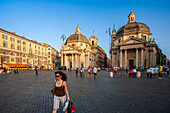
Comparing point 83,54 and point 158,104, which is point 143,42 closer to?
point 83,54

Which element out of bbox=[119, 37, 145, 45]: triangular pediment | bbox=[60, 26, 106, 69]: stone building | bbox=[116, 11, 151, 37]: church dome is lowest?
bbox=[60, 26, 106, 69]: stone building

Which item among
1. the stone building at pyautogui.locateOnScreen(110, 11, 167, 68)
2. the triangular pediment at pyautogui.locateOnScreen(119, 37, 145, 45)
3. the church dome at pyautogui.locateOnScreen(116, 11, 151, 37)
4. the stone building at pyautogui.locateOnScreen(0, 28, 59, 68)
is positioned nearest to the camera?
the triangular pediment at pyautogui.locateOnScreen(119, 37, 145, 45)

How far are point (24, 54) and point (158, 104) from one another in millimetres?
50738

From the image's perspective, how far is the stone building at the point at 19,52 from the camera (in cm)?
3650

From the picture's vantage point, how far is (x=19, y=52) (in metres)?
43.1

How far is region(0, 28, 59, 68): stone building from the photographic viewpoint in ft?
120

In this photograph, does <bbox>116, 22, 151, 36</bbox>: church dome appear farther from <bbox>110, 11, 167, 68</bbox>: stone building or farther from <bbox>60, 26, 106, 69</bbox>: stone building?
<bbox>60, 26, 106, 69</bbox>: stone building

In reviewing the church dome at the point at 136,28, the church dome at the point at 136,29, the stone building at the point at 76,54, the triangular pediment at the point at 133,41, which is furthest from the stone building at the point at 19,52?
the church dome at the point at 136,28

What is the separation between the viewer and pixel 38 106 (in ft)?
15.3

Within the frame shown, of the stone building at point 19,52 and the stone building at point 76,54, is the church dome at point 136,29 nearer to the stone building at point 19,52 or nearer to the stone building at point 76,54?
the stone building at point 76,54

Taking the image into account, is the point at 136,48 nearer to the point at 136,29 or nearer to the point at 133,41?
the point at 133,41

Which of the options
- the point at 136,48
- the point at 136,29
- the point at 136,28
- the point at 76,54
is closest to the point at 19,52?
the point at 76,54

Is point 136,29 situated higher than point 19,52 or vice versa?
point 136,29

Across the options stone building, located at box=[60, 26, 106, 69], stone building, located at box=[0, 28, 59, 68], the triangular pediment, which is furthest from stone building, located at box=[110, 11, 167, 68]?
stone building, located at box=[0, 28, 59, 68]
